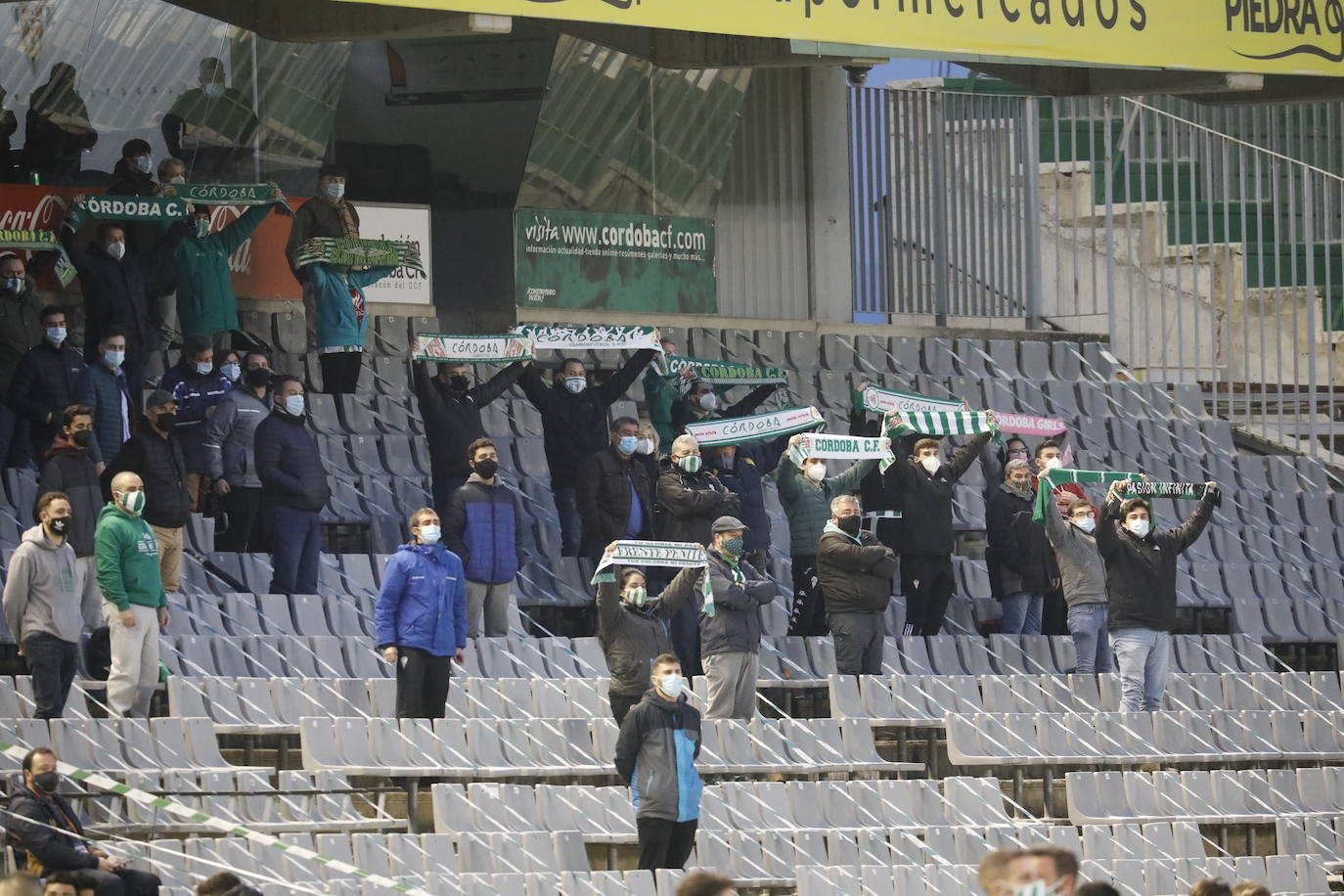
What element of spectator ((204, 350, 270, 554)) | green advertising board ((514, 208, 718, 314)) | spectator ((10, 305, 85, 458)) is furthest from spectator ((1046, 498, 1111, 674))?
green advertising board ((514, 208, 718, 314))

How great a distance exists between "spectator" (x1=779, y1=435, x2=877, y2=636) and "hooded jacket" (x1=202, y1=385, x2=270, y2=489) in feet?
9.68

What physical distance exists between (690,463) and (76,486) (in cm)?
343

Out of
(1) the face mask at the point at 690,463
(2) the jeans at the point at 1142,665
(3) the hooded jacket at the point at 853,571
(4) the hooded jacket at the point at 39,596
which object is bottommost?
(2) the jeans at the point at 1142,665

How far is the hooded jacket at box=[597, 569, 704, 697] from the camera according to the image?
11.9m

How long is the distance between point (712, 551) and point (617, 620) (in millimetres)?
1150

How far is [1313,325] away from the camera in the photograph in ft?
66.9

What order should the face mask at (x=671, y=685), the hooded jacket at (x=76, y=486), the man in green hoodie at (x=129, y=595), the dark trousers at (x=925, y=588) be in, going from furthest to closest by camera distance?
the dark trousers at (x=925, y=588) < the hooded jacket at (x=76, y=486) < the man in green hoodie at (x=129, y=595) < the face mask at (x=671, y=685)

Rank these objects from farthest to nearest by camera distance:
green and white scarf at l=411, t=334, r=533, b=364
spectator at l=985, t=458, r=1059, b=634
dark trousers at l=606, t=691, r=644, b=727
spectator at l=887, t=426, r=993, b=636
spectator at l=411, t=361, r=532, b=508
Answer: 1. spectator at l=985, t=458, r=1059, b=634
2. green and white scarf at l=411, t=334, r=533, b=364
3. spectator at l=887, t=426, r=993, b=636
4. spectator at l=411, t=361, r=532, b=508
5. dark trousers at l=606, t=691, r=644, b=727

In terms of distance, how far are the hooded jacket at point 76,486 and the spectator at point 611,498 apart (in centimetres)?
313

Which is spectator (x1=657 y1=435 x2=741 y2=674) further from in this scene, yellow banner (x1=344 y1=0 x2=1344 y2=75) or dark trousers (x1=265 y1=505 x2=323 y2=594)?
yellow banner (x1=344 y1=0 x2=1344 y2=75)

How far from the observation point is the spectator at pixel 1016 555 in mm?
15430

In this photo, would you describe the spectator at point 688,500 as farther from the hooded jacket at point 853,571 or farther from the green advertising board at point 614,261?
the green advertising board at point 614,261

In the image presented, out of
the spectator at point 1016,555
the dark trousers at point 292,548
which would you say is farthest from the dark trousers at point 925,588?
the dark trousers at point 292,548

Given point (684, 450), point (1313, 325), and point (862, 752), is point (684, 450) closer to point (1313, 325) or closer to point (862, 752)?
point (862, 752)
